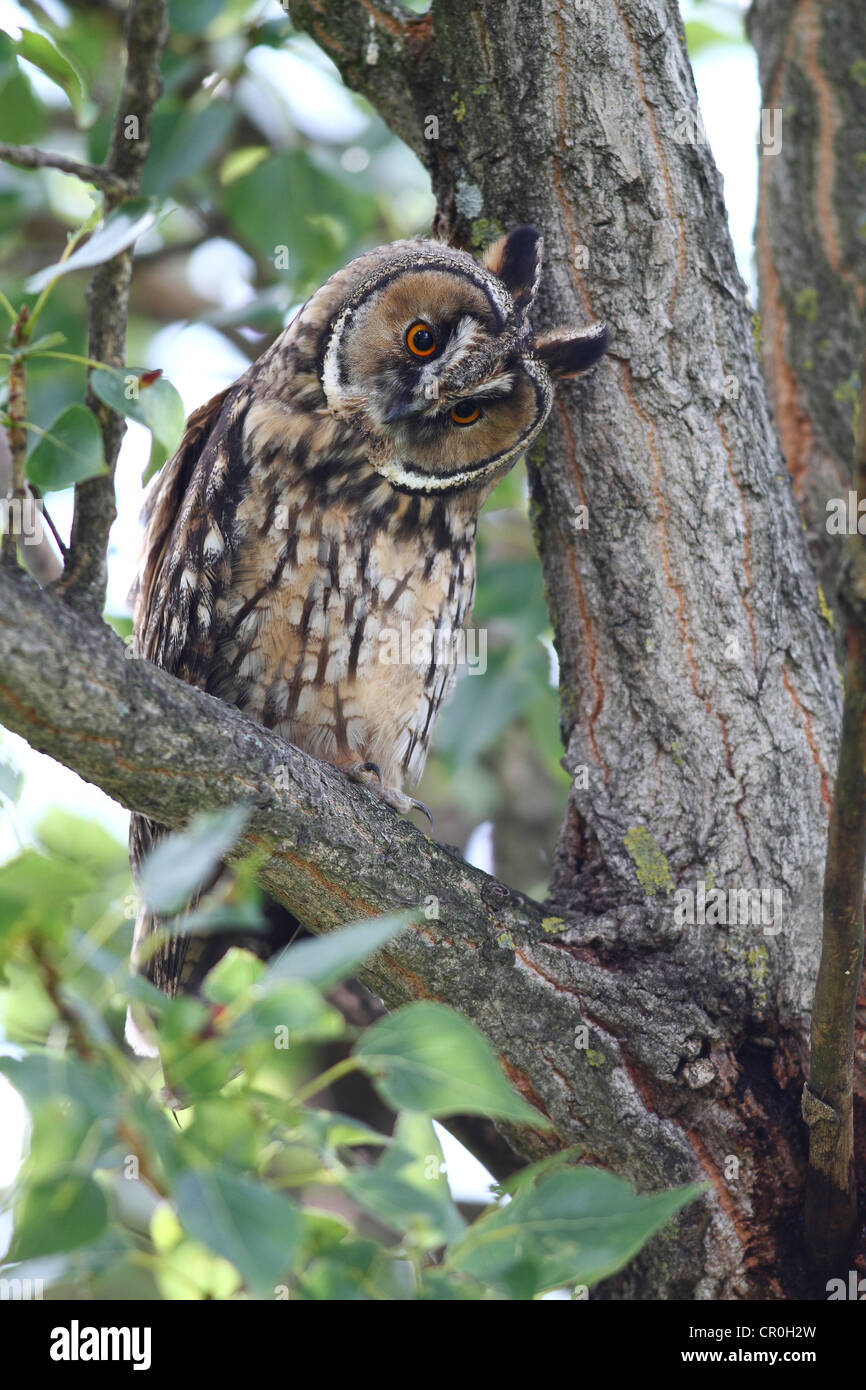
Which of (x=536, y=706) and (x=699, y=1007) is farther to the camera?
(x=536, y=706)

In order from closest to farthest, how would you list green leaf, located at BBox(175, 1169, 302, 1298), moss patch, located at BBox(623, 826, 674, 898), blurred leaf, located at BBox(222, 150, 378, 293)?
green leaf, located at BBox(175, 1169, 302, 1298), moss patch, located at BBox(623, 826, 674, 898), blurred leaf, located at BBox(222, 150, 378, 293)

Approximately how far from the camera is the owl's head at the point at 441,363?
2453 millimetres

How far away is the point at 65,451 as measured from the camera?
1.42 meters

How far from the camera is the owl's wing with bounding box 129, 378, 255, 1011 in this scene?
8.54ft

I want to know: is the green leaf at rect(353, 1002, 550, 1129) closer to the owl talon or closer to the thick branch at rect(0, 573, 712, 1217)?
the thick branch at rect(0, 573, 712, 1217)

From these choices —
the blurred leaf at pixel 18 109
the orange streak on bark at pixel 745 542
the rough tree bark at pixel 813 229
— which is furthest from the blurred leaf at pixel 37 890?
the rough tree bark at pixel 813 229

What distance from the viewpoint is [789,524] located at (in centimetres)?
241

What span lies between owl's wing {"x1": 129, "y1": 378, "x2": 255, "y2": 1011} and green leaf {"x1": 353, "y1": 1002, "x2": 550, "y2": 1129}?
143 centimetres

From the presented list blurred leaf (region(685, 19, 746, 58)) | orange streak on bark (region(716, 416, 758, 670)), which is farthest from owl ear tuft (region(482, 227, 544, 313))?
blurred leaf (region(685, 19, 746, 58))

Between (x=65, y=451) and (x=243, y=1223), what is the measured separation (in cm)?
88
